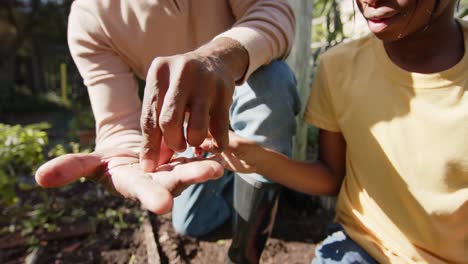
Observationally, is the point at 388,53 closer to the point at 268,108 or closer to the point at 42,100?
the point at 268,108

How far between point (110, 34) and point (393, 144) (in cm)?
111

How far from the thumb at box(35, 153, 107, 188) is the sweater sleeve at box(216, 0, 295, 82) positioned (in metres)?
0.50

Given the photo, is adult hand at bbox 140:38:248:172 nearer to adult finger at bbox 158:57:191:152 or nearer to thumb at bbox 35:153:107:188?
adult finger at bbox 158:57:191:152

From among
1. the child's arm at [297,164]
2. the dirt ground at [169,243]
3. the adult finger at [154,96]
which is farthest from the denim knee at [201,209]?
the adult finger at [154,96]

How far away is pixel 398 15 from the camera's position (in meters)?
1.02

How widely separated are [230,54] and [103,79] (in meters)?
0.64

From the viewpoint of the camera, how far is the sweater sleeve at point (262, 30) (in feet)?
3.63

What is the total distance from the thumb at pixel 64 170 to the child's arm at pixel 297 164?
16.6 inches

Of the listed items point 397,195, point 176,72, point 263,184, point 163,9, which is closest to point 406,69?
point 397,195

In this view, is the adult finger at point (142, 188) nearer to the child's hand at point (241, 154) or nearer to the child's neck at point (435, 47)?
the child's hand at point (241, 154)

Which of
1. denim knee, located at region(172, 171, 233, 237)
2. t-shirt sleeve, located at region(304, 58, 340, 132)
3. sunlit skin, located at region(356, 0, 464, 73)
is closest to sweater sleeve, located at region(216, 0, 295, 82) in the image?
t-shirt sleeve, located at region(304, 58, 340, 132)

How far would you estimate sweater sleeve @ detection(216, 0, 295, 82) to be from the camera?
3.63 feet

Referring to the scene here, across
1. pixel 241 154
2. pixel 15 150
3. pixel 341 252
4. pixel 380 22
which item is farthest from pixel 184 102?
pixel 15 150

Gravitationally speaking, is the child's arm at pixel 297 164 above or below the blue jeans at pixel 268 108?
below
